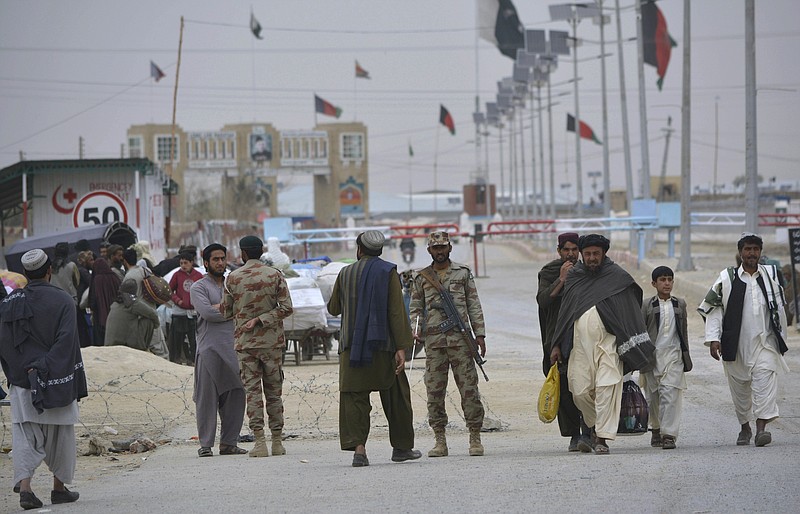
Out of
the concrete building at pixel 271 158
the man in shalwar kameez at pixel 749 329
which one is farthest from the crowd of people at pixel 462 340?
the concrete building at pixel 271 158

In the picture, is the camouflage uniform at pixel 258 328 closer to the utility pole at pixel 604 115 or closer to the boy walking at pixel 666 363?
the boy walking at pixel 666 363

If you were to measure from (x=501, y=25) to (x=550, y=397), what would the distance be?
70.0 meters

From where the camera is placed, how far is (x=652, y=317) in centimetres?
985

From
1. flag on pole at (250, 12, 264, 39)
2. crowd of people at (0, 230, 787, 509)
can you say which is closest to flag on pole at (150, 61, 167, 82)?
flag on pole at (250, 12, 264, 39)

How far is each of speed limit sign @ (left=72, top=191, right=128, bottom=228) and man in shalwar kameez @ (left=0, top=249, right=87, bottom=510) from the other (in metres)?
19.6

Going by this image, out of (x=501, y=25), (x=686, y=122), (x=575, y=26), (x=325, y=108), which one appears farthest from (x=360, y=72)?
(x=686, y=122)

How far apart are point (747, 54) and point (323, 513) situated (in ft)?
75.2

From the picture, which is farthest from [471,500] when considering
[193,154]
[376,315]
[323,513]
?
[193,154]

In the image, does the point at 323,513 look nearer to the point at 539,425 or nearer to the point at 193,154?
the point at 539,425

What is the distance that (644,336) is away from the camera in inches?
367

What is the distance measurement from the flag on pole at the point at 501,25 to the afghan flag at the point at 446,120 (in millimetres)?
18637

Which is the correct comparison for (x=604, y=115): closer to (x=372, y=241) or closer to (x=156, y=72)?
(x=156, y=72)

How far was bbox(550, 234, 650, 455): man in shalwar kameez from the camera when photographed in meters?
9.16

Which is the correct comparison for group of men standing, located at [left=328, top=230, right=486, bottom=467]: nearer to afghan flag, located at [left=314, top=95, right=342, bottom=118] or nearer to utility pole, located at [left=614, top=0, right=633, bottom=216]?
utility pole, located at [left=614, top=0, right=633, bottom=216]
